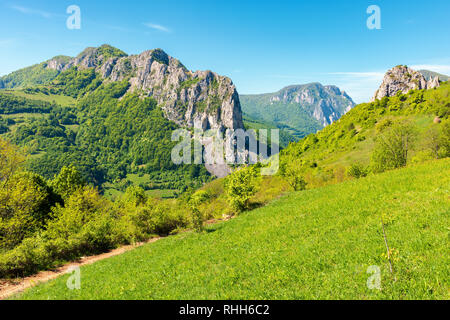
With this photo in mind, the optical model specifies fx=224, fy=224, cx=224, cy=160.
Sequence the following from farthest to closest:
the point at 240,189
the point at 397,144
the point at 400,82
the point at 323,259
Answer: the point at 400,82 → the point at 397,144 → the point at 240,189 → the point at 323,259

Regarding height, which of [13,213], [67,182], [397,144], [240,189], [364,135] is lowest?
[13,213]

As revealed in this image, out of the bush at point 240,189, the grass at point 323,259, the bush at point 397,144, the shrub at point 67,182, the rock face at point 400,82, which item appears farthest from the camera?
the rock face at point 400,82

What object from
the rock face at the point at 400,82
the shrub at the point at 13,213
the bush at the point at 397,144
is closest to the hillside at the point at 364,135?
the bush at the point at 397,144

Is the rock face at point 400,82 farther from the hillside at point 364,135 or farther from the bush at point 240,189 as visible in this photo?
the bush at point 240,189

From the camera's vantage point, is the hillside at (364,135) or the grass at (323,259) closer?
the grass at (323,259)

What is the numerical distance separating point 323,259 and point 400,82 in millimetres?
194365

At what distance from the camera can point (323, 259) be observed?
444 inches

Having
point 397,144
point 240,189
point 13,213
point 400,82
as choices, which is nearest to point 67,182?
Answer: point 13,213

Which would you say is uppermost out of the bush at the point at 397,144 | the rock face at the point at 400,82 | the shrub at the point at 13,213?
the rock face at the point at 400,82

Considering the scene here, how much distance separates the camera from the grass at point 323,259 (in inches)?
331

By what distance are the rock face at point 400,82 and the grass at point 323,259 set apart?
168 metres

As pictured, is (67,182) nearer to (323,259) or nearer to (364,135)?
(323,259)

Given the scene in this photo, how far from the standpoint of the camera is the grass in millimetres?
8414
